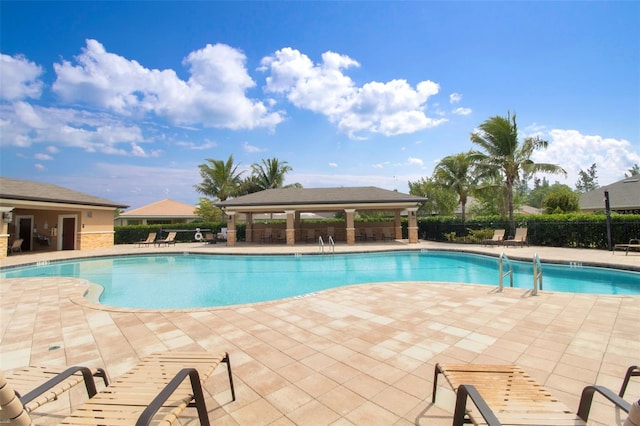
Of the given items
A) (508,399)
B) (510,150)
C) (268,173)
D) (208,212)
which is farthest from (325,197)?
(508,399)

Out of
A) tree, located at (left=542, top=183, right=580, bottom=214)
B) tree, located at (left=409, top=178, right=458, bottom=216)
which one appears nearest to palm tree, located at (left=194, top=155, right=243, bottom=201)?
tree, located at (left=409, top=178, right=458, bottom=216)

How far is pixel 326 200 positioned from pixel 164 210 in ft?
85.9

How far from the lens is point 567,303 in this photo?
6043 mm

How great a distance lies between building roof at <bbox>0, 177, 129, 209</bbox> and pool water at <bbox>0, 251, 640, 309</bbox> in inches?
162

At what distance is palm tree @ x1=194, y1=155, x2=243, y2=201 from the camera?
3191cm

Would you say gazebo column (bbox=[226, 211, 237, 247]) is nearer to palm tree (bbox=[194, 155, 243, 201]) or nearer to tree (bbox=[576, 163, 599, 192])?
palm tree (bbox=[194, 155, 243, 201])

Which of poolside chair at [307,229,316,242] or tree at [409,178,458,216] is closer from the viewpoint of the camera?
poolside chair at [307,229,316,242]

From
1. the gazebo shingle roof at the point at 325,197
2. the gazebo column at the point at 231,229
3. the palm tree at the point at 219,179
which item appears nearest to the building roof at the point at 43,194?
the gazebo shingle roof at the point at 325,197

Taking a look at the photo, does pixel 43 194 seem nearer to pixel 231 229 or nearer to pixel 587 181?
pixel 231 229

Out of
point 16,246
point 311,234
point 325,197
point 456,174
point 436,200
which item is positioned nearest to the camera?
point 16,246

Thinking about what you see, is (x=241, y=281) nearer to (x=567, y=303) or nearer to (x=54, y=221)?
(x=567, y=303)

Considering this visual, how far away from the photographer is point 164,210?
3753 centimetres

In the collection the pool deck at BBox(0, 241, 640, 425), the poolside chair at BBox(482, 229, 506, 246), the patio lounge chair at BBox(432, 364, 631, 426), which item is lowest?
the pool deck at BBox(0, 241, 640, 425)

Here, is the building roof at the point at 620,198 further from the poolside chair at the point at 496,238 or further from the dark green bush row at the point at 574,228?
the poolside chair at the point at 496,238
